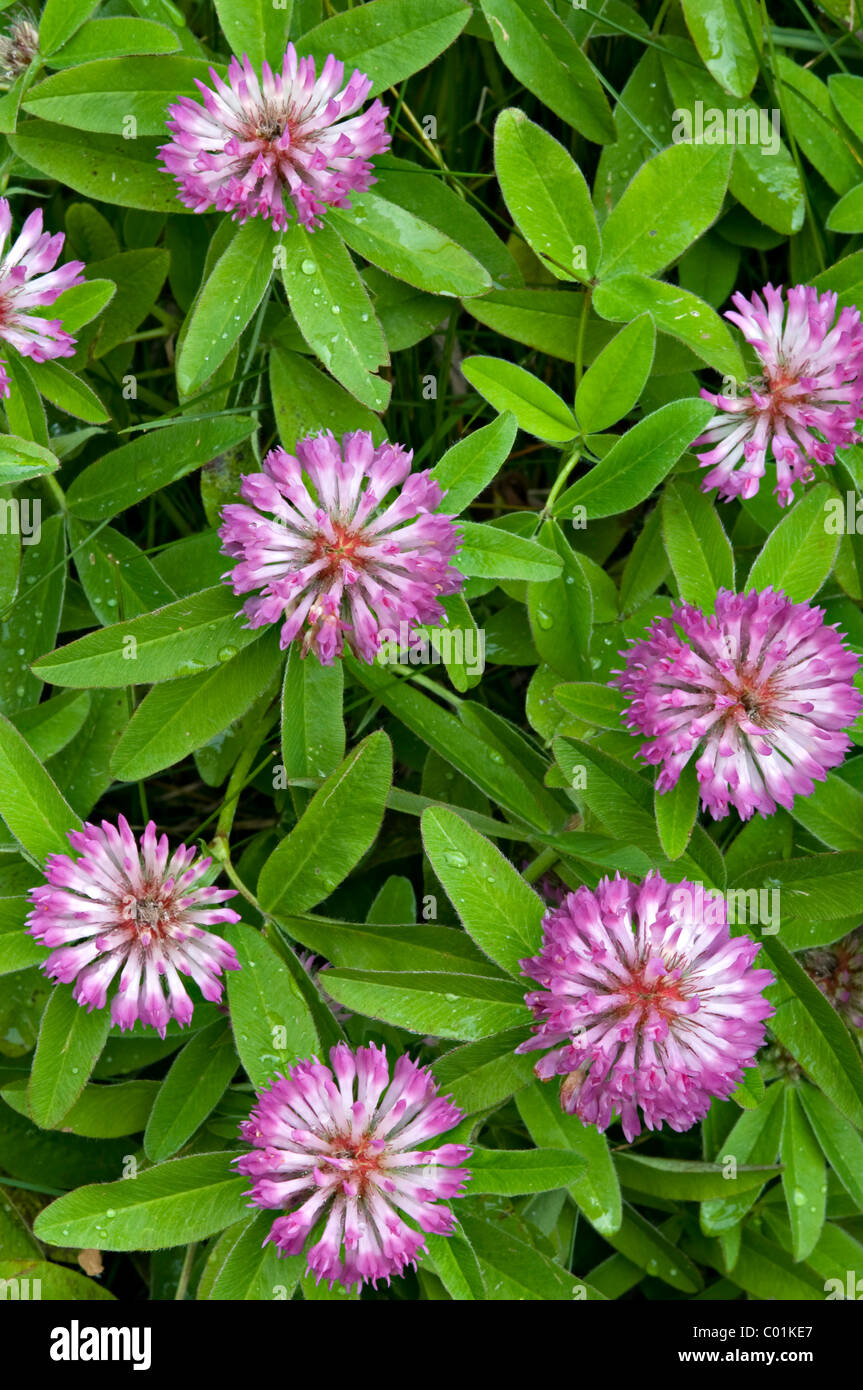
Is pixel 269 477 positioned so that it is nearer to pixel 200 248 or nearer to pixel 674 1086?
pixel 200 248

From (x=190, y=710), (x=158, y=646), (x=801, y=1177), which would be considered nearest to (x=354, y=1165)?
(x=190, y=710)

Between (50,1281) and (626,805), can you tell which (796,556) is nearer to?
(626,805)

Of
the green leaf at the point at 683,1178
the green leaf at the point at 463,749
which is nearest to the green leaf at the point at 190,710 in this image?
the green leaf at the point at 463,749

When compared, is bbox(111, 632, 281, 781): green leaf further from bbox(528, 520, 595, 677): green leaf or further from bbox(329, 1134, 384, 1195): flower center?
bbox(329, 1134, 384, 1195): flower center

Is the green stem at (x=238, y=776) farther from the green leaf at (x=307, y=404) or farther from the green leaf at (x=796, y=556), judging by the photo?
the green leaf at (x=796, y=556)

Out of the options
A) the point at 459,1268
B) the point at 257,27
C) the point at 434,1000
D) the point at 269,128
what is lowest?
the point at 459,1268

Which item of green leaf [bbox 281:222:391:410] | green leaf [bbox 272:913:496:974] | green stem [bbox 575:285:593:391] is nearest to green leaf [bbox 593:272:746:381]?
green stem [bbox 575:285:593:391]
